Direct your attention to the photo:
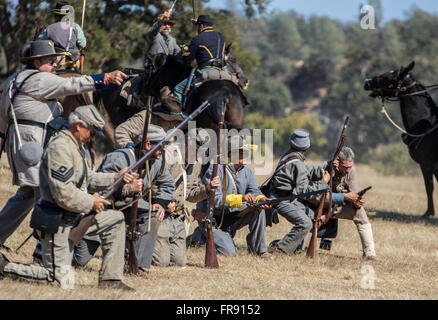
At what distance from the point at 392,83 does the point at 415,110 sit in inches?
29.5

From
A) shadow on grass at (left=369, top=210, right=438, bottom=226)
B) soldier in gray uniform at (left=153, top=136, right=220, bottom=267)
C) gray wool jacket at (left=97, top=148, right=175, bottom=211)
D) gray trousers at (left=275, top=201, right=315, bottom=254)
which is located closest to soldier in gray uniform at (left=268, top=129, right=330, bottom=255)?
gray trousers at (left=275, top=201, right=315, bottom=254)

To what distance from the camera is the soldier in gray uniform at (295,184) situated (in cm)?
995

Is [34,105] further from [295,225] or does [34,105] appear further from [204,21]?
[204,21]

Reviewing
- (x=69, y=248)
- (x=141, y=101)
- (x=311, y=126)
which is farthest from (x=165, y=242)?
(x=311, y=126)

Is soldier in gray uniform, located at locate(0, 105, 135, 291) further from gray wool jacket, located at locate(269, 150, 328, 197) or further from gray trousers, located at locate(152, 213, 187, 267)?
gray wool jacket, located at locate(269, 150, 328, 197)

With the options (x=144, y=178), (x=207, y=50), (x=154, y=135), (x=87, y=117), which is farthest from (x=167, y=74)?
(x=87, y=117)

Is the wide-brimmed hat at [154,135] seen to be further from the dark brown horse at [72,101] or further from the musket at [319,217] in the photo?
the musket at [319,217]

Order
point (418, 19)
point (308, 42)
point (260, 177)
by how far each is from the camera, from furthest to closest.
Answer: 1. point (308, 42)
2. point (418, 19)
3. point (260, 177)

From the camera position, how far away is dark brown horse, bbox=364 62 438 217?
615 inches

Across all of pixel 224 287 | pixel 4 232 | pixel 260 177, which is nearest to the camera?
pixel 224 287

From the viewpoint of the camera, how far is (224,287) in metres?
7.55

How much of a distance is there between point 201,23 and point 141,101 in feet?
4.83

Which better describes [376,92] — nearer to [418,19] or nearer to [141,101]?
[141,101]

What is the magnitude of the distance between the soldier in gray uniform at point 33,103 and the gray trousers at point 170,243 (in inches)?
62.7
